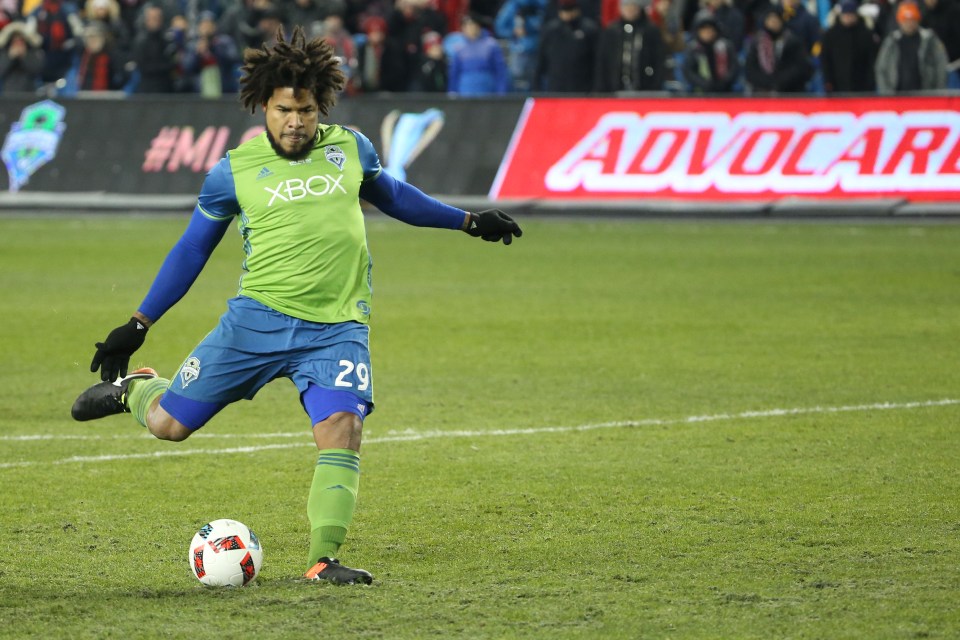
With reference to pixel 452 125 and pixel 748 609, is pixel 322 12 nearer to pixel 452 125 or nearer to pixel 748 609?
pixel 452 125

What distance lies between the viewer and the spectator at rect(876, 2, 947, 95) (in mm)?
21703

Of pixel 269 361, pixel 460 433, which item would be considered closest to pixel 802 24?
pixel 460 433

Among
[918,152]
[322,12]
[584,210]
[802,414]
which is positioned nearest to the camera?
[802,414]

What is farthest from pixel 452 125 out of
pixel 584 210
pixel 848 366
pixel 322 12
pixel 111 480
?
pixel 111 480

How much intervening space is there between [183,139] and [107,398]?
16780mm

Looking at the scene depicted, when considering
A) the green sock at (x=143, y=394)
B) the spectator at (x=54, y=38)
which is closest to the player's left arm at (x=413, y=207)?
the green sock at (x=143, y=394)

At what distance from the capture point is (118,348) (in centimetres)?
666

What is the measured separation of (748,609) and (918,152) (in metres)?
15.6

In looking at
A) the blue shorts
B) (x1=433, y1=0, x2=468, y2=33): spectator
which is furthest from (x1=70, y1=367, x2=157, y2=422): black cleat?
(x1=433, y1=0, x2=468, y2=33): spectator

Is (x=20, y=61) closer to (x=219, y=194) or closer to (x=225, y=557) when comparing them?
(x=219, y=194)

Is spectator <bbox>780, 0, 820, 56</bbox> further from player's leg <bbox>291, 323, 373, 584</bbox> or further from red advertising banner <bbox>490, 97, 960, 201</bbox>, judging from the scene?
player's leg <bbox>291, 323, 373, 584</bbox>

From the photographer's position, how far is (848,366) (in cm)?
1177

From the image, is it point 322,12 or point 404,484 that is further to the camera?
point 322,12

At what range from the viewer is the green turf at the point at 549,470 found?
19.0ft
